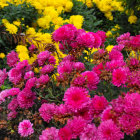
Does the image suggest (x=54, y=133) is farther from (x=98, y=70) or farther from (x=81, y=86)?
(x=98, y=70)

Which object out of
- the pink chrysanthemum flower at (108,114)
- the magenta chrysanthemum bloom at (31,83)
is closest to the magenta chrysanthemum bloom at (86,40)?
the magenta chrysanthemum bloom at (31,83)

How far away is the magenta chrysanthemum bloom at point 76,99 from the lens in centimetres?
100

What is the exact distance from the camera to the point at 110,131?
2.91 ft

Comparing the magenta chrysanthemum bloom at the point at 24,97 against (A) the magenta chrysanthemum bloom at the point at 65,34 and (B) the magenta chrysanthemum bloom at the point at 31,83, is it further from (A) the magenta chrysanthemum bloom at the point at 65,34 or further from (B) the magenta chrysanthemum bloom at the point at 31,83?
(A) the magenta chrysanthemum bloom at the point at 65,34

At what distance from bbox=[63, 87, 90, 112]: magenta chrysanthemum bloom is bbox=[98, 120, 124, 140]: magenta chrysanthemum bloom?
147mm

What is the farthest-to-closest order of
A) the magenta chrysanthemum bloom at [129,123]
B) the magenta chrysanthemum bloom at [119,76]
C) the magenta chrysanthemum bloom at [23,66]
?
the magenta chrysanthemum bloom at [23,66] < the magenta chrysanthemum bloom at [119,76] < the magenta chrysanthemum bloom at [129,123]

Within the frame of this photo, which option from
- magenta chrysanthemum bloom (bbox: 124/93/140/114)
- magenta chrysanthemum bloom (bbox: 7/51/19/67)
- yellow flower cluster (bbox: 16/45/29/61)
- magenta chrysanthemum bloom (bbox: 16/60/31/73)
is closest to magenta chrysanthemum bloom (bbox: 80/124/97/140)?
magenta chrysanthemum bloom (bbox: 124/93/140/114)

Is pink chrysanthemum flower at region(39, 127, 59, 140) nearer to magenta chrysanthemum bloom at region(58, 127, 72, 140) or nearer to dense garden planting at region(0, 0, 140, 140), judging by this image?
dense garden planting at region(0, 0, 140, 140)

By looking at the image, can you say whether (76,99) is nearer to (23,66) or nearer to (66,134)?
(66,134)

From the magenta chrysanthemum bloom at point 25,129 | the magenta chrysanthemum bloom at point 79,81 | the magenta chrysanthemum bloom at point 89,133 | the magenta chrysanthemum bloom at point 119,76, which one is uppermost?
the magenta chrysanthemum bloom at point 119,76

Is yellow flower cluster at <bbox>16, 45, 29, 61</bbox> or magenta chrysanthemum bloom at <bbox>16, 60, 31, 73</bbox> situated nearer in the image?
magenta chrysanthemum bloom at <bbox>16, 60, 31, 73</bbox>

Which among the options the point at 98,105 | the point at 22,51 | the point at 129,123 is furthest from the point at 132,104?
the point at 22,51

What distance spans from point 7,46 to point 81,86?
191cm

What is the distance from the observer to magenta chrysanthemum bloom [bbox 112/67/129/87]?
108 cm
